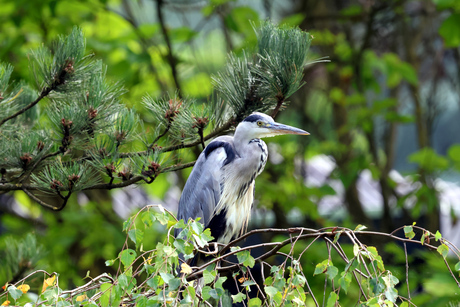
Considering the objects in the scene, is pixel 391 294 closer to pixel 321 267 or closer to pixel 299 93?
pixel 321 267

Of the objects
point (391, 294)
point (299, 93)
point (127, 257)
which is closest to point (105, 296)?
point (127, 257)

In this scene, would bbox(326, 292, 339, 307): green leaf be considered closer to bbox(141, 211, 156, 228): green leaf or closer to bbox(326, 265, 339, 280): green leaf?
bbox(326, 265, 339, 280): green leaf

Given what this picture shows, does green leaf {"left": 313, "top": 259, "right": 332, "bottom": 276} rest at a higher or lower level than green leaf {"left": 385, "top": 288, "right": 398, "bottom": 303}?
lower

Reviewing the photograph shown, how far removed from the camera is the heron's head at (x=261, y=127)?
5.14 feet

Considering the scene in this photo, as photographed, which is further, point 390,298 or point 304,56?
point 304,56

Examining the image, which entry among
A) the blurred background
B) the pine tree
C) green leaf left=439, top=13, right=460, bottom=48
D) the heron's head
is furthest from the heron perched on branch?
green leaf left=439, top=13, right=460, bottom=48

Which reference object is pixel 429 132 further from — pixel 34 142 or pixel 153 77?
pixel 34 142

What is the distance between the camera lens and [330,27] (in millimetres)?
4309

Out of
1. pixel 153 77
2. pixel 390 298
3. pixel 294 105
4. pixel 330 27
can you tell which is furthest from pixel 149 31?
pixel 390 298

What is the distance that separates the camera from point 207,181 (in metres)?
1.88

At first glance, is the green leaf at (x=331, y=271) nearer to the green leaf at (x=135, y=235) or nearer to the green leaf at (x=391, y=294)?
the green leaf at (x=391, y=294)

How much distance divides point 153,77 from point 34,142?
2.18 meters

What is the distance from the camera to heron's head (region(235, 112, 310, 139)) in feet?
5.14

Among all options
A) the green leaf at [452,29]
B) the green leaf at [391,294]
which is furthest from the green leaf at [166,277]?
the green leaf at [452,29]
